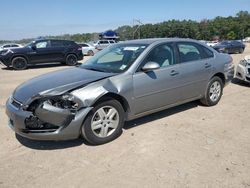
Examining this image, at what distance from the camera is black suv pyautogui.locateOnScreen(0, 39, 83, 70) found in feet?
51.1

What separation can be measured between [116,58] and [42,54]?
11.8 meters

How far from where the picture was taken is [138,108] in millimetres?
4891

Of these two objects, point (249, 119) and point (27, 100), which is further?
point (249, 119)

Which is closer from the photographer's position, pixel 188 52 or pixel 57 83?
pixel 57 83

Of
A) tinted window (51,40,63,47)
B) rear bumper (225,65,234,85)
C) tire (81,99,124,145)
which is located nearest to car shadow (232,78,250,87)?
rear bumper (225,65,234,85)

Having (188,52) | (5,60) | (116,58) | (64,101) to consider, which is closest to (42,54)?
(5,60)

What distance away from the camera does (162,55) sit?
5.38 meters

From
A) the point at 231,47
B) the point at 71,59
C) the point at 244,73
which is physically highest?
the point at 244,73

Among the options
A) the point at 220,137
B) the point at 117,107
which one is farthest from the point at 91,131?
the point at 220,137

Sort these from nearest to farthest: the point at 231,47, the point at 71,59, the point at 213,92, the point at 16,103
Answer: the point at 16,103 → the point at 213,92 → the point at 71,59 → the point at 231,47

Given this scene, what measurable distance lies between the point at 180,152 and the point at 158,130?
90 centimetres

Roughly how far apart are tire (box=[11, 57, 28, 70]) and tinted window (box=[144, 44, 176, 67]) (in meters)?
12.0

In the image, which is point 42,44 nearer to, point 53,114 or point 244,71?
point 244,71

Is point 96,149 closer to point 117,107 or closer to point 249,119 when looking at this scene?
point 117,107
